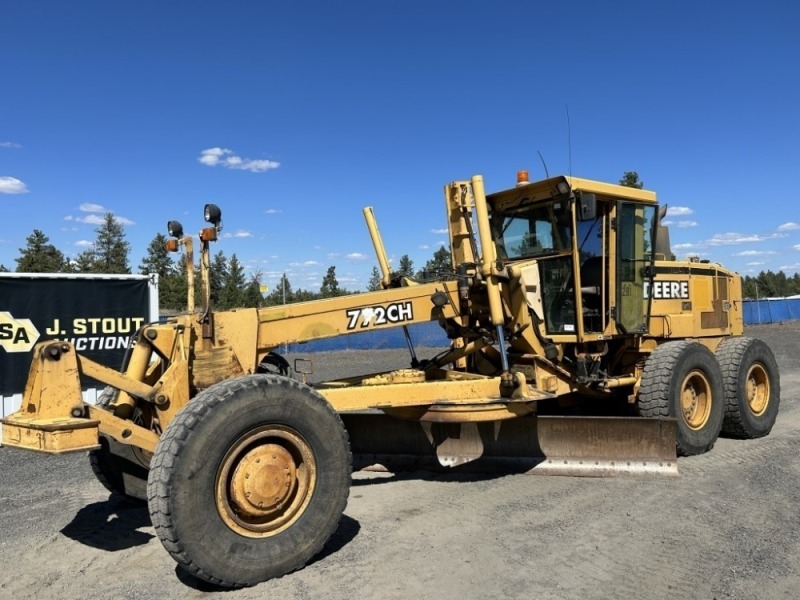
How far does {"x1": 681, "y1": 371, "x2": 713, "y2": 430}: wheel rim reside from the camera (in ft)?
23.0

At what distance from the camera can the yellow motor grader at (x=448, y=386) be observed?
380cm

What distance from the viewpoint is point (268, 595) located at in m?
3.67

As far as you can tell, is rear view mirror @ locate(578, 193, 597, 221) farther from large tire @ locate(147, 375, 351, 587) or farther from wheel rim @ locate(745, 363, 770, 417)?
wheel rim @ locate(745, 363, 770, 417)

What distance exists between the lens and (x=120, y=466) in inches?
202

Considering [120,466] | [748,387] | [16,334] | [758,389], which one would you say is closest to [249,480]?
[120,466]

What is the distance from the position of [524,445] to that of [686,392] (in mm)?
2099

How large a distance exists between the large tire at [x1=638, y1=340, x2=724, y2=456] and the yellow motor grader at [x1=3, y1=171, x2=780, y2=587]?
22 millimetres

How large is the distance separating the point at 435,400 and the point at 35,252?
59.3 metres

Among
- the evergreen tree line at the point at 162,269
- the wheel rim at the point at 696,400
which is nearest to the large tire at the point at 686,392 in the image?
the wheel rim at the point at 696,400

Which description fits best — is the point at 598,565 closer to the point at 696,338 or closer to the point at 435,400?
the point at 435,400

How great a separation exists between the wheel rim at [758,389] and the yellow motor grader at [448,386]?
0.03 metres

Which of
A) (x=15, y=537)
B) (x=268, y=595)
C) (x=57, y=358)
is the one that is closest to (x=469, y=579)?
(x=268, y=595)

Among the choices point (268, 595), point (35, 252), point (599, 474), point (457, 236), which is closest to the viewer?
point (268, 595)

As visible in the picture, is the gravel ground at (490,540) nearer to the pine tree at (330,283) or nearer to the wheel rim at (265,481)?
the wheel rim at (265,481)
